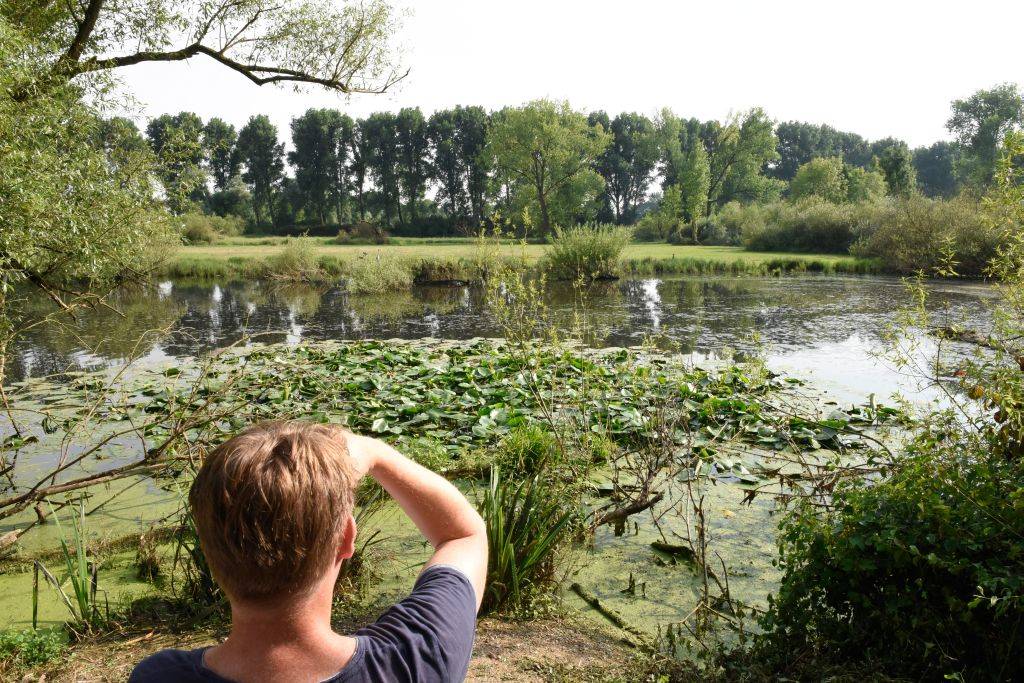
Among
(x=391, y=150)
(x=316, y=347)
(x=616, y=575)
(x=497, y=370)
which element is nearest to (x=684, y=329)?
→ (x=497, y=370)

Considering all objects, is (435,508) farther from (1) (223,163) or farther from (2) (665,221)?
(1) (223,163)

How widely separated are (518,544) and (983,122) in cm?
6961

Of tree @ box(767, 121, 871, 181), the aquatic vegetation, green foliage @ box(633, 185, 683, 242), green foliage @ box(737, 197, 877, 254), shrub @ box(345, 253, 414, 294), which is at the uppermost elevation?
tree @ box(767, 121, 871, 181)

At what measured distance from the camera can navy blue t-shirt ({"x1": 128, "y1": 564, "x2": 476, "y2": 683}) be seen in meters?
1.05

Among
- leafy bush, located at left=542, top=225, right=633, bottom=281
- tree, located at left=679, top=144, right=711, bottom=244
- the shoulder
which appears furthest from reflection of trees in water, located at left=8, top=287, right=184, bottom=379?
tree, located at left=679, top=144, right=711, bottom=244

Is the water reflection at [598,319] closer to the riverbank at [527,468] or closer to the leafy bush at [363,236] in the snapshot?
the riverbank at [527,468]

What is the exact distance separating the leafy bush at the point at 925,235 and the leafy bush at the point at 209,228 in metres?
33.9

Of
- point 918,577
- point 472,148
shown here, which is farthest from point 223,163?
point 918,577

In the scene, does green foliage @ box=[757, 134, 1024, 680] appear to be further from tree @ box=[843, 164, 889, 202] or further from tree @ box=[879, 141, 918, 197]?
tree @ box=[879, 141, 918, 197]

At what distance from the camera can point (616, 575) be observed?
166 inches

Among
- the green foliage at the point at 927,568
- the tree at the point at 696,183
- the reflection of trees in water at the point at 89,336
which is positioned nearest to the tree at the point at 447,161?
the tree at the point at 696,183

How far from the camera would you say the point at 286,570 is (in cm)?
104

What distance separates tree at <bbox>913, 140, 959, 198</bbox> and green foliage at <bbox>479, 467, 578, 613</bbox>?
313 ft

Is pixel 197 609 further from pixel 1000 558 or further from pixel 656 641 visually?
pixel 1000 558
